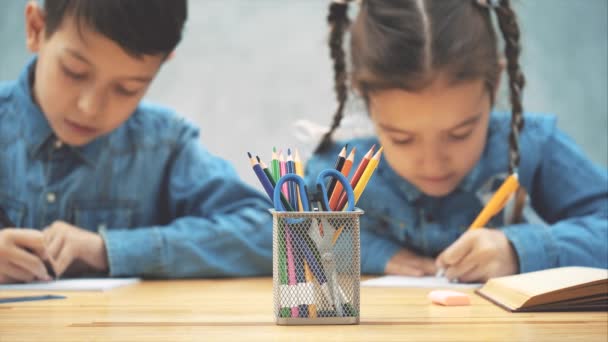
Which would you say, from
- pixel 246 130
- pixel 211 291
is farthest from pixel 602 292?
pixel 246 130

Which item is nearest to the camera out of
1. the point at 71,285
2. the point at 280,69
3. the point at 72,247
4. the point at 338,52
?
the point at 71,285

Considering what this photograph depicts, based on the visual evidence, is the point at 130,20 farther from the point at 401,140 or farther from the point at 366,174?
the point at 366,174

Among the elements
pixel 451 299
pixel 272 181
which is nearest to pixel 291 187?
pixel 272 181

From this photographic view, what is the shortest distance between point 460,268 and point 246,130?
0.69 metres

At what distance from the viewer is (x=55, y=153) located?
1113 mm

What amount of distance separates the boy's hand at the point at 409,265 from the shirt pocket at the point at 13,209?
58 cm

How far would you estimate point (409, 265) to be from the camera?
106 cm

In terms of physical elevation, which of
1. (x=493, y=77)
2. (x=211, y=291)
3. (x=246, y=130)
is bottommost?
(x=211, y=291)

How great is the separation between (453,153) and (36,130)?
0.66 meters

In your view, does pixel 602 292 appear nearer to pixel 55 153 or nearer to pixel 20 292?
pixel 20 292

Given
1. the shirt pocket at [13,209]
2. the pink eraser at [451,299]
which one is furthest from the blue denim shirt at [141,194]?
the pink eraser at [451,299]

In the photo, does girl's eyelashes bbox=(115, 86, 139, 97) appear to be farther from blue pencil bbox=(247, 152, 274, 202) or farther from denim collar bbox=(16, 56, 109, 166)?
blue pencil bbox=(247, 152, 274, 202)

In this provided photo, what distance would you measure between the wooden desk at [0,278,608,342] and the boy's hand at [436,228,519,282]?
15cm

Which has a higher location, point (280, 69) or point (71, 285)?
point (280, 69)
